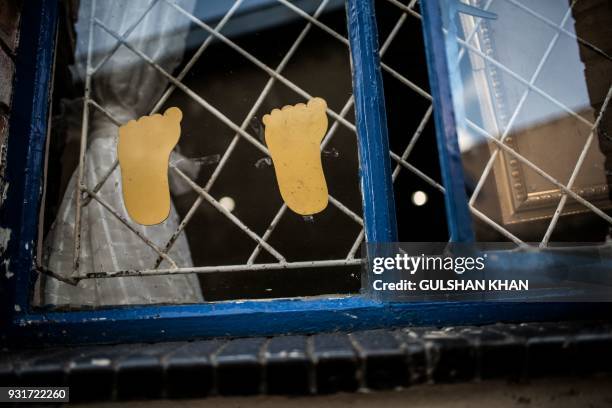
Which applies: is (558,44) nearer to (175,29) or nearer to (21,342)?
(175,29)

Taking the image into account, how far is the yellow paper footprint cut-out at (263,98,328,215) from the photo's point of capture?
49.3 inches

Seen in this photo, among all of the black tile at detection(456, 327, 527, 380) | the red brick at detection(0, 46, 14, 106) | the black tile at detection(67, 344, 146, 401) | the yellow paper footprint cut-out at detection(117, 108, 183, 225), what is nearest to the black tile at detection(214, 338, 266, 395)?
the black tile at detection(67, 344, 146, 401)

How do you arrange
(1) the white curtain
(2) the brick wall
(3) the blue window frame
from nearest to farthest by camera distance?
(3) the blue window frame < (2) the brick wall < (1) the white curtain

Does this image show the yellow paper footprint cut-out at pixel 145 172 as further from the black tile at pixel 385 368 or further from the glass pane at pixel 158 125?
the black tile at pixel 385 368

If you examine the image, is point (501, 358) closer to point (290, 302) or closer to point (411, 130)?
point (290, 302)

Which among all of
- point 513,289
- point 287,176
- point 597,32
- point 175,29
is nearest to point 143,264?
point 287,176

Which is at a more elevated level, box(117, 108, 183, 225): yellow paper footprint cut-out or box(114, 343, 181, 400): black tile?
box(117, 108, 183, 225): yellow paper footprint cut-out

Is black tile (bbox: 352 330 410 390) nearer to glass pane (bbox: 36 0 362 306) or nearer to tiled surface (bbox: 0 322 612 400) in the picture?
tiled surface (bbox: 0 322 612 400)

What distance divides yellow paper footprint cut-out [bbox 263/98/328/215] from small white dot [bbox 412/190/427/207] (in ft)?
3.63

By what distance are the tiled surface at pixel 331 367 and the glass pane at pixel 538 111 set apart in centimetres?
112

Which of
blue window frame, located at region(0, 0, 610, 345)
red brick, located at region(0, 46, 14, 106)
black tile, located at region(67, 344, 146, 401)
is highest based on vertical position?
red brick, located at region(0, 46, 14, 106)

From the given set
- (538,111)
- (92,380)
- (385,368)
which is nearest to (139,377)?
(92,380)

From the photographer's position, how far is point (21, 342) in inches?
37.9

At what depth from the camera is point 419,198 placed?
86.7 inches
